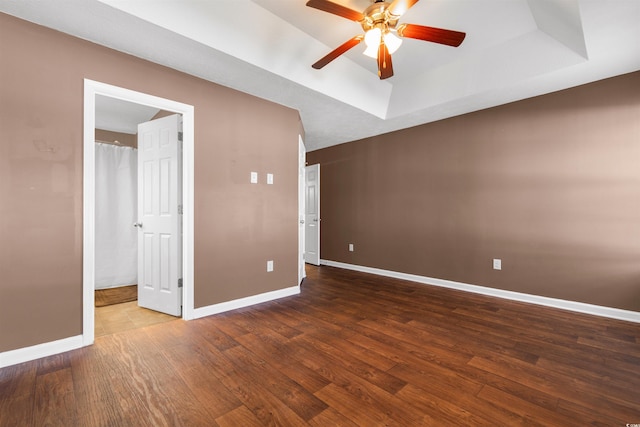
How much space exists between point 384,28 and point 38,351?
11.1 feet

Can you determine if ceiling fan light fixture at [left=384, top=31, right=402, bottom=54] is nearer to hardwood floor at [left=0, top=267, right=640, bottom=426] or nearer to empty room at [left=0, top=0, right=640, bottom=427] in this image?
empty room at [left=0, top=0, right=640, bottom=427]

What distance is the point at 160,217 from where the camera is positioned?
9.28ft

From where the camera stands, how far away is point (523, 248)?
10.6 ft

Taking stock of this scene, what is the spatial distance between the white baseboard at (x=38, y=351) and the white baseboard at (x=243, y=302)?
2.87 ft

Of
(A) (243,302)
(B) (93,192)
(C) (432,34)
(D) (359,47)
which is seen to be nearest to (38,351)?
(B) (93,192)

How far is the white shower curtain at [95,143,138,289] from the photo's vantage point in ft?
12.6

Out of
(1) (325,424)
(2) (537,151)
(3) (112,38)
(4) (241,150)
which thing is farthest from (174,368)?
(2) (537,151)

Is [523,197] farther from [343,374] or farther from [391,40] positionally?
[343,374]

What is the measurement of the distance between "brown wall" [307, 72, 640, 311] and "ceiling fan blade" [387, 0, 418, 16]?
2.32 m

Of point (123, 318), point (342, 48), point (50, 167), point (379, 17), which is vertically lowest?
point (123, 318)

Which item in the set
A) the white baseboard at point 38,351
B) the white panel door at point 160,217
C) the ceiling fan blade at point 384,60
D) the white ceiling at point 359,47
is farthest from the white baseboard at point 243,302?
the ceiling fan blade at point 384,60

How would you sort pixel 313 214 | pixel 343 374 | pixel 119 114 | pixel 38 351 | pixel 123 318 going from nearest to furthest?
pixel 343 374 < pixel 38 351 < pixel 123 318 < pixel 119 114 < pixel 313 214

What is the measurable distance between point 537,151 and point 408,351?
9.21ft

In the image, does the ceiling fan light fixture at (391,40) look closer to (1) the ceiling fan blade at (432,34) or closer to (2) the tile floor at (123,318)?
(1) the ceiling fan blade at (432,34)
